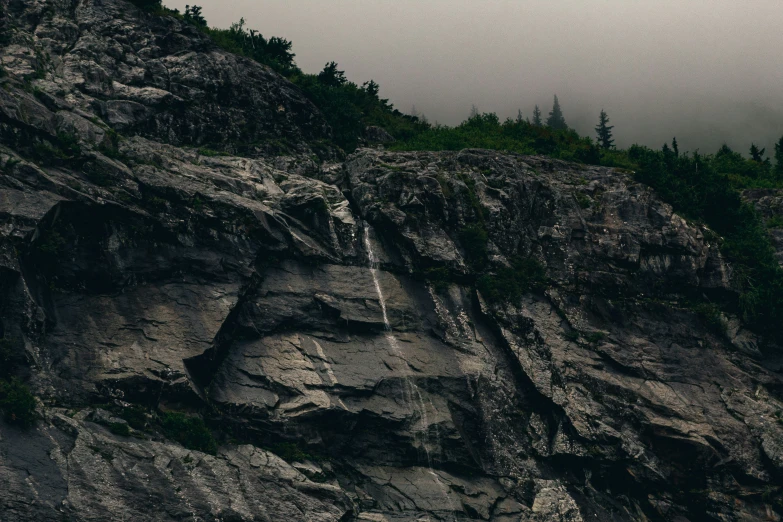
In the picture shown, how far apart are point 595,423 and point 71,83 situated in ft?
117

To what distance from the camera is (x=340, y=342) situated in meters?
37.4

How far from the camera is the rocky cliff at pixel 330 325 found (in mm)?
30312

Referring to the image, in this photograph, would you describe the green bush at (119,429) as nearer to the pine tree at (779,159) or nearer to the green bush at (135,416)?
the green bush at (135,416)

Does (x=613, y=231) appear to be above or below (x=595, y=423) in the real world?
above

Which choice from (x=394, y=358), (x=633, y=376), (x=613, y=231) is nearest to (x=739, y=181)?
(x=613, y=231)

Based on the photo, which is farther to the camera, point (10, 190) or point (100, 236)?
point (100, 236)

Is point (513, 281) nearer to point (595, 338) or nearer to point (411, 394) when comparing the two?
point (595, 338)

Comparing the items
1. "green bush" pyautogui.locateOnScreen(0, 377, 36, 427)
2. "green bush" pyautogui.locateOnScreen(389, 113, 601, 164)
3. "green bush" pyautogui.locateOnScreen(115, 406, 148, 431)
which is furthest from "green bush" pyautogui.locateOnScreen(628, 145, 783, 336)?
"green bush" pyautogui.locateOnScreen(0, 377, 36, 427)

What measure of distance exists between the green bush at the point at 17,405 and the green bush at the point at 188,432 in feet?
18.4

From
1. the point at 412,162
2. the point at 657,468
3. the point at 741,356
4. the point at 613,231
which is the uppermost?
the point at 412,162

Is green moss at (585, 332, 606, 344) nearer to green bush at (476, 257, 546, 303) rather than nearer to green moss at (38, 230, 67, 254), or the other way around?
green bush at (476, 257, 546, 303)

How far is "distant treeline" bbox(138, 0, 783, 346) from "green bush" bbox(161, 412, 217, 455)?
85.6ft

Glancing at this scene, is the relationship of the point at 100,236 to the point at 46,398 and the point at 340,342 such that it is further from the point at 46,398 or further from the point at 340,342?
the point at 340,342

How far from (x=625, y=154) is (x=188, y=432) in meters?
41.2
